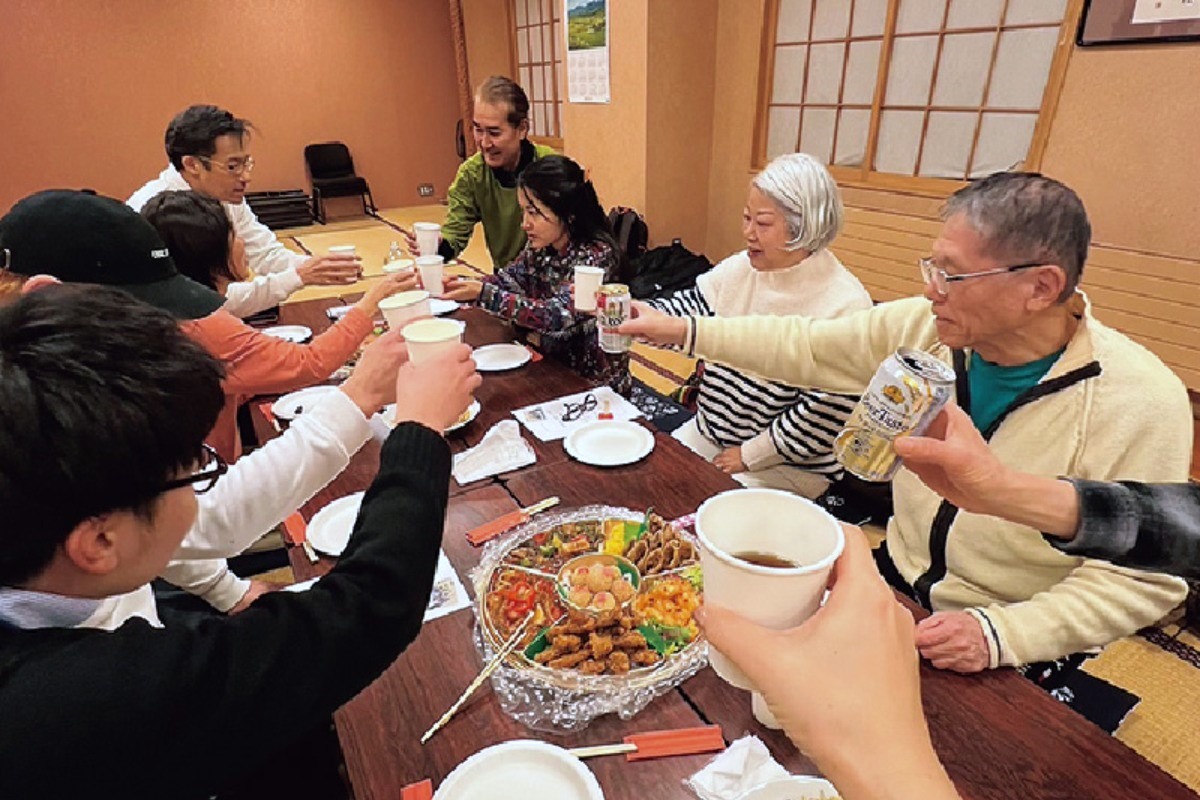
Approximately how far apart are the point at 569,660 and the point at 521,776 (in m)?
0.19

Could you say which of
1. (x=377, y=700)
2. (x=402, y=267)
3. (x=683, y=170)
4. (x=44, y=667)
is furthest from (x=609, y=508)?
(x=683, y=170)

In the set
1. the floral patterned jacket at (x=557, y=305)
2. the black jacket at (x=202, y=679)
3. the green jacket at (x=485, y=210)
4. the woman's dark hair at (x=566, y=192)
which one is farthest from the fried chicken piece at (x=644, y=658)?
the green jacket at (x=485, y=210)

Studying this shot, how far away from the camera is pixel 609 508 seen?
4.25 ft

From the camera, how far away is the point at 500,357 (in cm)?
213

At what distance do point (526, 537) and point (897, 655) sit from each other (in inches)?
30.2

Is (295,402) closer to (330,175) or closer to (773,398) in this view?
(773,398)

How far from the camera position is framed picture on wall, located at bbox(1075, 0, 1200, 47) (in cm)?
287

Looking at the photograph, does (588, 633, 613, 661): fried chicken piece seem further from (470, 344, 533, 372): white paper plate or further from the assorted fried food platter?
(470, 344, 533, 372): white paper plate

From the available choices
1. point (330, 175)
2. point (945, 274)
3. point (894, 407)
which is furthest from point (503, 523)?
point (330, 175)

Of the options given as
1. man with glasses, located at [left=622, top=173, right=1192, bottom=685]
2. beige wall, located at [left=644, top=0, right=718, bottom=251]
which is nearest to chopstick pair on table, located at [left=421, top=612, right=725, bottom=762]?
man with glasses, located at [left=622, top=173, right=1192, bottom=685]

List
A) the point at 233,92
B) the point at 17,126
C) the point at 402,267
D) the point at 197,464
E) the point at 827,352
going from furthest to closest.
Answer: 1. the point at 233,92
2. the point at 17,126
3. the point at 402,267
4. the point at 827,352
5. the point at 197,464

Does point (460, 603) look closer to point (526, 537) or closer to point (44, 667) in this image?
point (526, 537)

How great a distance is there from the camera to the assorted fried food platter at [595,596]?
3.21ft

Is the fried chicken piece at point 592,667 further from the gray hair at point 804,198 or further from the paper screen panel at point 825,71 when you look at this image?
the paper screen panel at point 825,71
